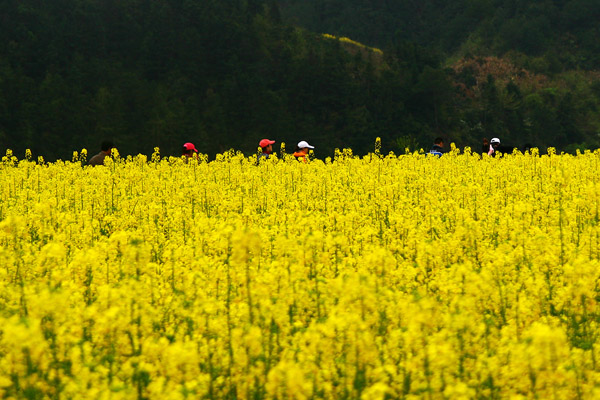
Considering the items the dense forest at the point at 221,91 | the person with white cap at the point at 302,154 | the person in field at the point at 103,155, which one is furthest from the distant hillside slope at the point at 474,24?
the person in field at the point at 103,155

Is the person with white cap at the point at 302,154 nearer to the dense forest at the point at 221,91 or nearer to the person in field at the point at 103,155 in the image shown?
the person in field at the point at 103,155

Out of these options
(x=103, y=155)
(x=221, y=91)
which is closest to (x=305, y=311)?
(x=103, y=155)

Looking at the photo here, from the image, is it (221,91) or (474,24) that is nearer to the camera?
(221,91)

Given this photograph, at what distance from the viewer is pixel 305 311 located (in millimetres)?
5988

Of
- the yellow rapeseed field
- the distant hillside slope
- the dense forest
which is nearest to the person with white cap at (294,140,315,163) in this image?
the yellow rapeseed field

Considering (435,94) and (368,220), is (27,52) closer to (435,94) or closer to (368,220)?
(435,94)

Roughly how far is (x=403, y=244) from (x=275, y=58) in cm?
5650

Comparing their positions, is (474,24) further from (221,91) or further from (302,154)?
(302,154)

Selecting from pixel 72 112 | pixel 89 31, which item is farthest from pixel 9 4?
pixel 72 112

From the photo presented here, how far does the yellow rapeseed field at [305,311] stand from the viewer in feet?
13.4

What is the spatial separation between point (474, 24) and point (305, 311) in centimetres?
11699

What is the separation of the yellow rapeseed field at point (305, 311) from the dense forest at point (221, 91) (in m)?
33.8

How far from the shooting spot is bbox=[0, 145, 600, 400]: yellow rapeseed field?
4074 mm

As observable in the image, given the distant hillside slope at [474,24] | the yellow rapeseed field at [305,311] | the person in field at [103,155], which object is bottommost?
the yellow rapeseed field at [305,311]
